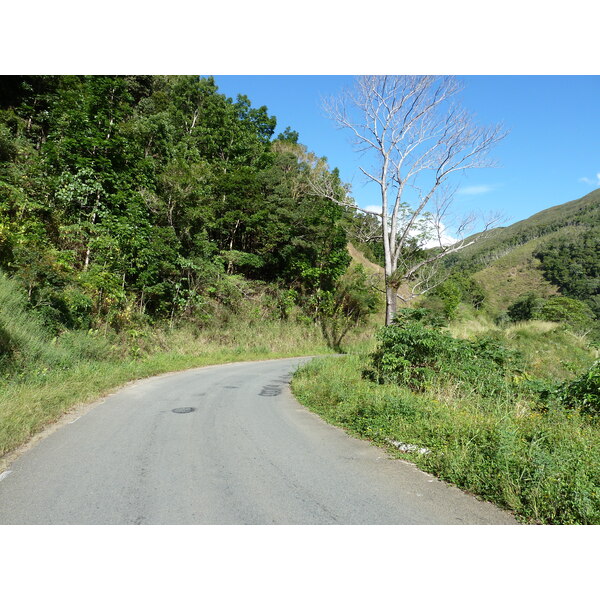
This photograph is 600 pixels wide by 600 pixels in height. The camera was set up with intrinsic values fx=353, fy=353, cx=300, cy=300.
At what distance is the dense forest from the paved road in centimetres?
709

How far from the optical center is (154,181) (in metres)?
18.4

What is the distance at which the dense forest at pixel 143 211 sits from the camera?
12.7 metres

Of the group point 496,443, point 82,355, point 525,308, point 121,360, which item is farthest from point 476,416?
point 525,308

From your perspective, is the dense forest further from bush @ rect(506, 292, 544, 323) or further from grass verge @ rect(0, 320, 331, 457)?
bush @ rect(506, 292, 544, 323)

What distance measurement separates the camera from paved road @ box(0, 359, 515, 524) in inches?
133

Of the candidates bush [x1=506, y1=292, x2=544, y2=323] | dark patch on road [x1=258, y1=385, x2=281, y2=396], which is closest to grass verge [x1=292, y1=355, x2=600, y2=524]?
dark patch on road [x1=258, y1=385, x2=281, y2=396]

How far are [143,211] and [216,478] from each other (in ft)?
50.5

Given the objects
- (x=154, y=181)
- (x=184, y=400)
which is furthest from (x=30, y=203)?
(x=184, y=400)

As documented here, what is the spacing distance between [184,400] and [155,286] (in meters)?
9.45

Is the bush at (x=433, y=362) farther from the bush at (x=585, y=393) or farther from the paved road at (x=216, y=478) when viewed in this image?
the paved road at (x=216, y=478)

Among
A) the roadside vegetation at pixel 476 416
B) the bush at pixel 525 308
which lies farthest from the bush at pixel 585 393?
the bush at pixel 525 308

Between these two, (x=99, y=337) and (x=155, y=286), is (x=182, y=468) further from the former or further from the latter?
(x=155, y=286)

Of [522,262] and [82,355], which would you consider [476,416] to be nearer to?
[82,355]

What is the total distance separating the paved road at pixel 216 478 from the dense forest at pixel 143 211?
23.3 ft
